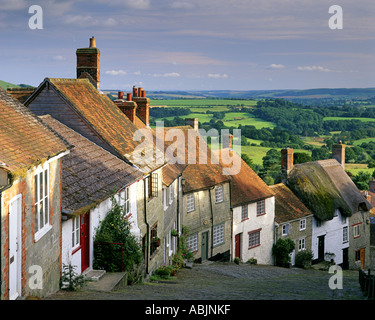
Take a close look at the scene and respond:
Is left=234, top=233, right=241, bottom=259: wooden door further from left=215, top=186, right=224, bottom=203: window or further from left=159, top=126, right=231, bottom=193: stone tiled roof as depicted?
left=159, top=126, right=231, bottom=193: stone tiled roof

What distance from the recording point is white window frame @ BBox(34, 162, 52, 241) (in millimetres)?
10289

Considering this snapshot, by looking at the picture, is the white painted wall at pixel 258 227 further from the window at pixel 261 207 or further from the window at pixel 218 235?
the window at pixel 218 235

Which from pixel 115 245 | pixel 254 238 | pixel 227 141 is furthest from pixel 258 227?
pixel 115 245

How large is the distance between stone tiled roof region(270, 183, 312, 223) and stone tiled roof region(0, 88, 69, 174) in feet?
85.7

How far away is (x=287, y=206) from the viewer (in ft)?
121

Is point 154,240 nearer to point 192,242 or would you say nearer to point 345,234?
point 192,242

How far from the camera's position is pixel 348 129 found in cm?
15162

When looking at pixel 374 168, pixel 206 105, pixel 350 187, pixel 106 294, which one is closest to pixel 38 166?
pixel 106 294

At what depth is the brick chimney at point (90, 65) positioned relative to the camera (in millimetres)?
23344

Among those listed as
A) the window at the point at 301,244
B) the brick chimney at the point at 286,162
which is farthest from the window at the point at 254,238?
the brick chimney at the point at 286,162

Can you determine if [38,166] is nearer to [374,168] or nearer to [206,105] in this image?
[374,168]

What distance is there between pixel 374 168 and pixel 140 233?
84.5 m

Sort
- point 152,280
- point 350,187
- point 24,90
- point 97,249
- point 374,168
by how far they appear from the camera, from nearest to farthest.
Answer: point 97,249 → point 152,280 → point 24,90 → point 350,187 → point 374,168

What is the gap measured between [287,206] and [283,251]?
3.68 metres
